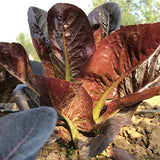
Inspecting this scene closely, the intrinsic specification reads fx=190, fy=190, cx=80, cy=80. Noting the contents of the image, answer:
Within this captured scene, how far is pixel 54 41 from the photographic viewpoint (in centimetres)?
55

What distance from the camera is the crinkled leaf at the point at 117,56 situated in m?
0.42

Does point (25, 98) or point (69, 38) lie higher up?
point (69, 38)

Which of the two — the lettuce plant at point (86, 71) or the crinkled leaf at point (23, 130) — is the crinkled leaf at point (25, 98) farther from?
the crinkled leaf at point (23, 130)

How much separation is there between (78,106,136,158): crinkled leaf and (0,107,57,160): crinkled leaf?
0.20 meters

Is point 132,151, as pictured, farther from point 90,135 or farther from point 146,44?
point 146,44

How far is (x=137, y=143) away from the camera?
646 mm

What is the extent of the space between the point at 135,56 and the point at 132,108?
170 millimetres

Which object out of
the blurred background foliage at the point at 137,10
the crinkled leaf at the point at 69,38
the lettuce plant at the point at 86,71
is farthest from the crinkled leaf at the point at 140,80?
the blurred background foliage at the point at 137,10

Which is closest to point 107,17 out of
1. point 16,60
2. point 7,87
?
point 16,60

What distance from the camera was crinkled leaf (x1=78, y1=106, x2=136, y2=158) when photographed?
415 millimetres

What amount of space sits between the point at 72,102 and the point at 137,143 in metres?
0.32

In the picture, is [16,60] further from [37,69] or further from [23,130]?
[23,130]

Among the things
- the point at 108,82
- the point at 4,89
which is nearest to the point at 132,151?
the point at 108,82

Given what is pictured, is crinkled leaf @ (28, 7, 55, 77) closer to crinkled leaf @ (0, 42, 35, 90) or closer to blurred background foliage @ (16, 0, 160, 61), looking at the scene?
crinkled leaf @ (0, 42, 35, 90)
